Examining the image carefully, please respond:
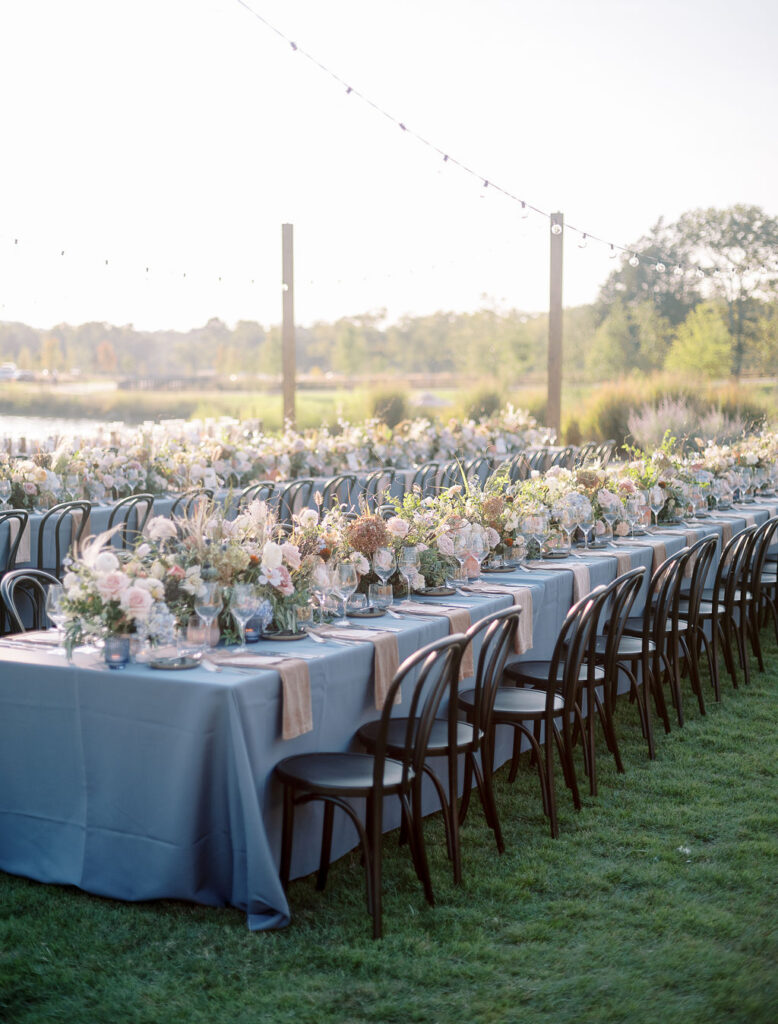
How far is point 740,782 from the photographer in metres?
4.74

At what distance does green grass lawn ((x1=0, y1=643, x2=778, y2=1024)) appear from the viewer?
9.53ft

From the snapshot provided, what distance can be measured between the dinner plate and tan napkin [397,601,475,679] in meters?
1.14

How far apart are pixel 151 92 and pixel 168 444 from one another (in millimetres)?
16376

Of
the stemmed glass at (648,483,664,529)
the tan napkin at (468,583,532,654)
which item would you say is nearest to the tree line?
the stemmed glass at (648,483,664,529)

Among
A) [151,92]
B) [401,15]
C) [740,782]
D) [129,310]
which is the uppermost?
[151,92]

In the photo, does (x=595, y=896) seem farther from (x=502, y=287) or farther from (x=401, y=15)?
(x=502, y=287)

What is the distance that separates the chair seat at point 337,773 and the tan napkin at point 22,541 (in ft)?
12.5

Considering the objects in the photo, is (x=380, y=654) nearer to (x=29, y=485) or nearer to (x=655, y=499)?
(x=655, y=499)

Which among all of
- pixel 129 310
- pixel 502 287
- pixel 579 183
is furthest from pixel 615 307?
pixel 129 310

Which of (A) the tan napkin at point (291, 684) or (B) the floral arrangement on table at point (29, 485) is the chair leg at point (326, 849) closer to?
(A) the tan napkin at point (291, 684)

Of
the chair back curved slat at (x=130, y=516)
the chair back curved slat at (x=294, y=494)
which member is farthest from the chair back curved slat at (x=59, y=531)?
the chair back curved slat at (x=294, y=494)

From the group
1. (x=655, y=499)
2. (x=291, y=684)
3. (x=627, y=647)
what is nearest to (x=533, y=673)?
(x=627, y=647)

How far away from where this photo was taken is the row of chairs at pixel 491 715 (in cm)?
330

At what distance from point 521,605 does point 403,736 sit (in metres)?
1.10
